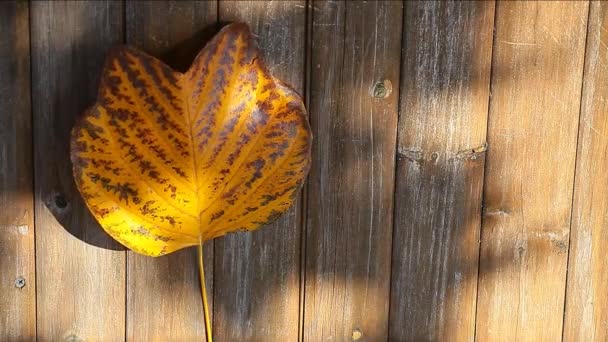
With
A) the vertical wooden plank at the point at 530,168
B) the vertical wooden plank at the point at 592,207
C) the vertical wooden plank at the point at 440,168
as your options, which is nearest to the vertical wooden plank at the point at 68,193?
the vertical wooden plank at the point at 440,168

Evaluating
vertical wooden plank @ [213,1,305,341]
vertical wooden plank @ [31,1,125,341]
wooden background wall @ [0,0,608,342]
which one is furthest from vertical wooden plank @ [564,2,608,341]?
vertical wooden plank @ [31,1,125,341]

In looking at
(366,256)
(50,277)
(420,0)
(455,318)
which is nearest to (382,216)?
(366,256)

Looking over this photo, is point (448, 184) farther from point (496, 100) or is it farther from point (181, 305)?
point (181, 305)

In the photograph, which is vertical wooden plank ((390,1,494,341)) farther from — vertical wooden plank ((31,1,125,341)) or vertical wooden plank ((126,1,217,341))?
vertical wooden plank ((31,1,125,341))

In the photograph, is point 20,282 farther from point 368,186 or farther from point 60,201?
point 368,186

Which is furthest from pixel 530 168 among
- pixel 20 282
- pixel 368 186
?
pixel 20 282

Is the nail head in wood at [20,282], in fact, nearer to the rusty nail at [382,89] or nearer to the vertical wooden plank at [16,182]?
the vertical wooden plank at [16,182]
